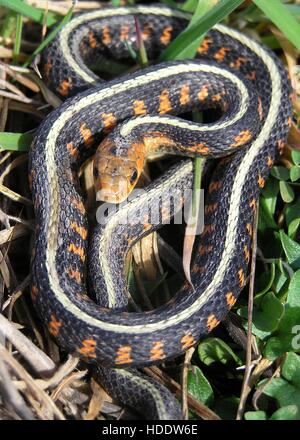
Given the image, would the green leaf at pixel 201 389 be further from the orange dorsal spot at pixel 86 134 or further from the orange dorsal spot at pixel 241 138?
the orange dorsal spot at pixel 86 134

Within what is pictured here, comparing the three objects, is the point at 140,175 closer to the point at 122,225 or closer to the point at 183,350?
the point at 122,225

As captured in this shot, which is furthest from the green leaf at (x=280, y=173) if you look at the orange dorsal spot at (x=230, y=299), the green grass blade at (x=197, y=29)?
the green grass blade at (x=197, y=29)

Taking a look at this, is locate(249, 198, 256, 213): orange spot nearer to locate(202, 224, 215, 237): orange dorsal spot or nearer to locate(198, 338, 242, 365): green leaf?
locate(202, 224, 215, 237): orange dorsal spot

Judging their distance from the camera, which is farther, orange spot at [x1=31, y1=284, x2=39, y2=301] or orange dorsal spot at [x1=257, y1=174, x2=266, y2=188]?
orange dorsal spot at [x1=257, y1=174, x2=266, y2=188]

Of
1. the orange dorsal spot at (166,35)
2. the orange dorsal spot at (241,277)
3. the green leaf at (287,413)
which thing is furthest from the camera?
the orange dorsal spot at (166,35)

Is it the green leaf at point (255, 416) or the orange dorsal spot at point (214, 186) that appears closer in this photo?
the green leaf at point (255, 416)

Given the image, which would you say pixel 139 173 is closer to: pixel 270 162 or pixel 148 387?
pixel 270 162

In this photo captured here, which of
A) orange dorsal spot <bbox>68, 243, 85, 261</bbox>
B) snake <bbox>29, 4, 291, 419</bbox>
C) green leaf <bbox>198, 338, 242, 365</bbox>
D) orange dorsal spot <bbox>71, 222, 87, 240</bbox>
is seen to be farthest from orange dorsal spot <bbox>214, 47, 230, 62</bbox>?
green leaf <bbox>198, 338, 242, 365</bbox>

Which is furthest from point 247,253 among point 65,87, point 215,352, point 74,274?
point 65,87

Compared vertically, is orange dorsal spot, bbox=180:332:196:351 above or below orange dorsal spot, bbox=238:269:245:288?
below
